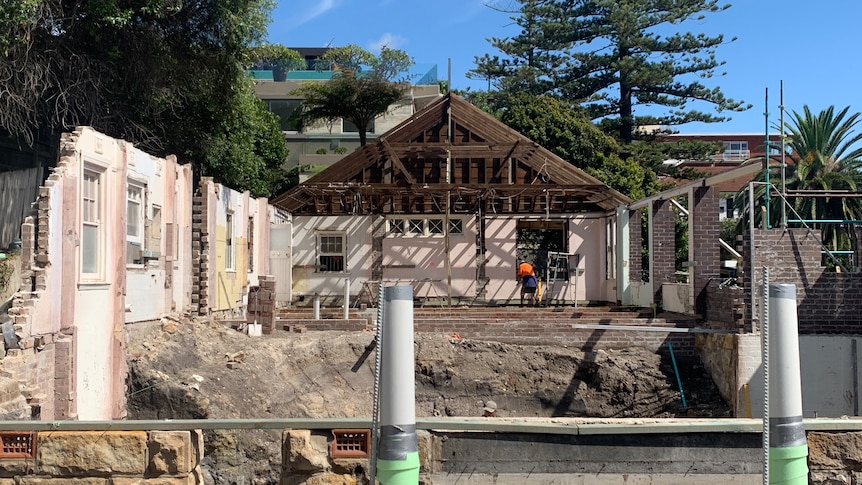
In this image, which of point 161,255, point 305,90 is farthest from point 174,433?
point 305,90

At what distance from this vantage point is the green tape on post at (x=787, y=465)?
16.2ft

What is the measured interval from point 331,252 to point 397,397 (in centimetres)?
2035

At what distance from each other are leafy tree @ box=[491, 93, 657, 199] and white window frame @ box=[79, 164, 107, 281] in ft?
82.4

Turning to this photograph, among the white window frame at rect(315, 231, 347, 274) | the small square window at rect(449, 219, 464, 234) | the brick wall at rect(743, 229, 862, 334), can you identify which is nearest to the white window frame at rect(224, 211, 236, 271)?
the white window frame at rect(315, 231, 347, 274)

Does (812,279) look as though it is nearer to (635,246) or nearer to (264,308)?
(635,246)

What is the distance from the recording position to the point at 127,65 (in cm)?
1920

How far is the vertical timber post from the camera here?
4.54 meters

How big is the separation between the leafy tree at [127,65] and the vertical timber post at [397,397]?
14045 millimetres

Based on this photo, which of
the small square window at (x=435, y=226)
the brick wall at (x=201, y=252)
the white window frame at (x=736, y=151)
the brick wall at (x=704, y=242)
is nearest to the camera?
the brick wall at (x=201, y=252)

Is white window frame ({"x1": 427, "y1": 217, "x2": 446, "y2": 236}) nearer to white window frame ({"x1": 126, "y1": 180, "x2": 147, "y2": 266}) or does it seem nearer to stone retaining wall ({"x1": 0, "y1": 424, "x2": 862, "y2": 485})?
white window frame ({"x1": 126, "y1": 180, "x2": 147, "y2": 266})

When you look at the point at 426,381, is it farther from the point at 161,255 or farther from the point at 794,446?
the point at 794,446

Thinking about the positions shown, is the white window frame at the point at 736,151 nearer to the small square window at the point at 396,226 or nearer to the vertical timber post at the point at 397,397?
the small square window at the point at 396,226

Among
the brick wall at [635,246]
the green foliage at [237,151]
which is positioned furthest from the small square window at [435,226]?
the green foliage at [237,151]

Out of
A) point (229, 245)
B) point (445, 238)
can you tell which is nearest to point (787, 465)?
point (229, 245)
